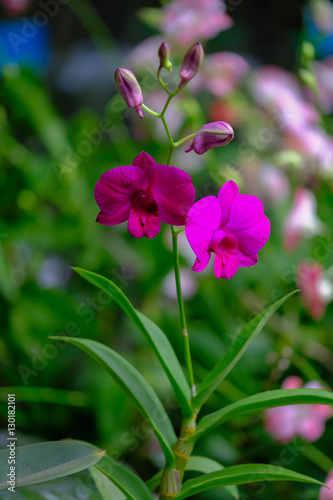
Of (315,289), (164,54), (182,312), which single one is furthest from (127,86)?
(315,289)

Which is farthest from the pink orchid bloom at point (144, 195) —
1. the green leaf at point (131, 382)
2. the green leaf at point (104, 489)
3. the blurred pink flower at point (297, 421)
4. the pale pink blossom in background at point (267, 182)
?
the pale pink blossom in background at point (267, 182)

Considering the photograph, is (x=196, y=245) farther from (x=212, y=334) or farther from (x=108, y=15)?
(x=108, y=15)

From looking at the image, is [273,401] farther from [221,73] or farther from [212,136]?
[221,73]

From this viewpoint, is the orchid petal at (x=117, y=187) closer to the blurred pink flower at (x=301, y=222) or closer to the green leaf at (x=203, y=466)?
the green leaf at (x=203, y=466)

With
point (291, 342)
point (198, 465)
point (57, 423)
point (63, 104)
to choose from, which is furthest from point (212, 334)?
point (63, 104)

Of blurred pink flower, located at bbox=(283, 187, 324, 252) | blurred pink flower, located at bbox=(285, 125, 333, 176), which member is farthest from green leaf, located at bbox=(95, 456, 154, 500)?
blurred pink flower, located at bbox=(285, 125, 333, 176)

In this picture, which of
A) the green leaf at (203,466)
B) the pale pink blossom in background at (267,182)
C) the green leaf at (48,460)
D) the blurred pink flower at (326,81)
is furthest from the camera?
the blurred pink flower at (326,81)
